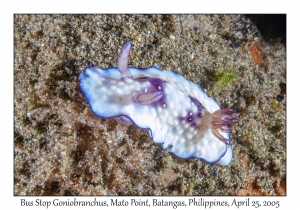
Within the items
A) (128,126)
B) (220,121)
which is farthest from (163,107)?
(220,121)

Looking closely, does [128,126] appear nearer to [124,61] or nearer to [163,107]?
[163,107]

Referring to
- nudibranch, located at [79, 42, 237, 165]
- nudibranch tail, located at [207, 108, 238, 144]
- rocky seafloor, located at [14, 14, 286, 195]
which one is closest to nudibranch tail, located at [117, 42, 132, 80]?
nudibranch, located at [79, 42, 237, 165]

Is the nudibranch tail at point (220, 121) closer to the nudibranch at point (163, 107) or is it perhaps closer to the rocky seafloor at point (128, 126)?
the nudibranch at point (163, 107)

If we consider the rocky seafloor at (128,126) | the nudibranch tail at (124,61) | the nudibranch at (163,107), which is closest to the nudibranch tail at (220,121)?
the nudibranch at (163,107)
